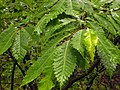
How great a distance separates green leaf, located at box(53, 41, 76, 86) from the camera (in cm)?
63

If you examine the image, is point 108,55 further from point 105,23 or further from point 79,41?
point 105,23

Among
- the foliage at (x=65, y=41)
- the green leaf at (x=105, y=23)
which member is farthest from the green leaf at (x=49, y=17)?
the green leaf at (x=105, y=23)

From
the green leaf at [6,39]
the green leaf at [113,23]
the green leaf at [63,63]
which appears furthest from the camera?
the green leaf at [113,23]

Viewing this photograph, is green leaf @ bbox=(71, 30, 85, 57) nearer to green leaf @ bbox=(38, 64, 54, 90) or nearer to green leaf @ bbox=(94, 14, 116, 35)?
green leaf @ bbox=(38, 64, 54, 90)

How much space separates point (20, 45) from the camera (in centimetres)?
84

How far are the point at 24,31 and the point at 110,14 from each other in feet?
1.15

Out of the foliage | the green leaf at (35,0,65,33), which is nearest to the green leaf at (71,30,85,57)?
the foliage

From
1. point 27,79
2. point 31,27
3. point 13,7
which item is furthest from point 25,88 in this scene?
point 27,79

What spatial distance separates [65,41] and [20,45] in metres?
0.19

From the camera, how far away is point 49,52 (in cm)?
70

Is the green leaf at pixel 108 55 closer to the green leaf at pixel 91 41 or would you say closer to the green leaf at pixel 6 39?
the green leaf at pixel 91 41

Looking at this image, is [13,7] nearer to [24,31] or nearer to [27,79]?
[24,31]

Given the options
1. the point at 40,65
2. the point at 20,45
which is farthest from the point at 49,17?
the point at 40,65

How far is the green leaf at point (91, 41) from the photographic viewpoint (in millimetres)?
645
